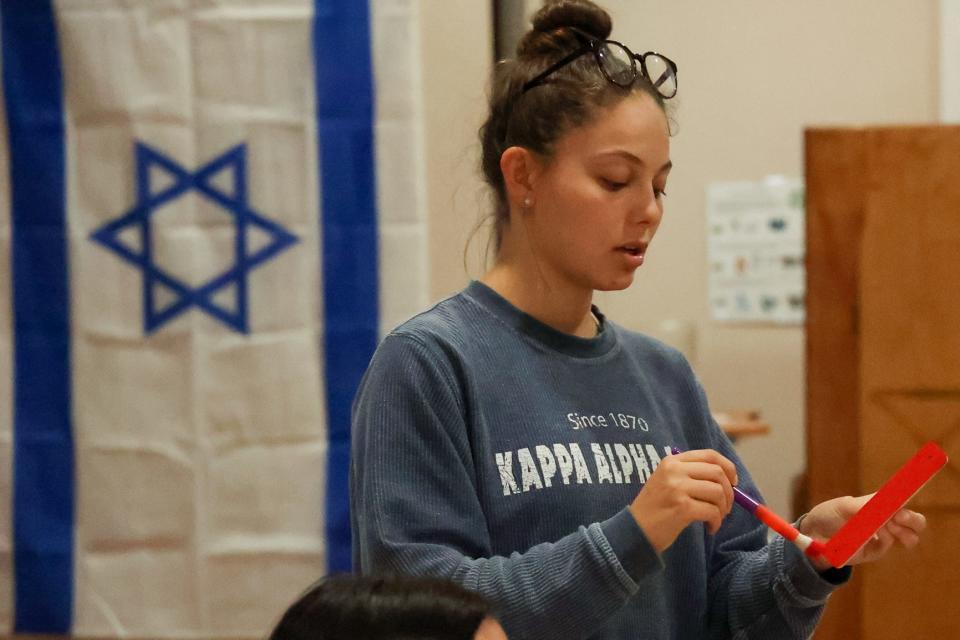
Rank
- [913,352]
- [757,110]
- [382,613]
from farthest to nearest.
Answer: [757,110]
[913,352]
[382,613]

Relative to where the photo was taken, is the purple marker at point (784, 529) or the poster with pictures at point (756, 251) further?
the poster with pictures at point (756, 251)

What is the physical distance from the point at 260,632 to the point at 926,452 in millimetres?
1859

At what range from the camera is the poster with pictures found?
15.0ft

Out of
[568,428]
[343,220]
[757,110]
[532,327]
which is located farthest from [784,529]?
[757,110]

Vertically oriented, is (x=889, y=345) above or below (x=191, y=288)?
below

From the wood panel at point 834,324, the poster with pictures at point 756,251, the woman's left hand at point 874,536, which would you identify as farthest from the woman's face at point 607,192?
the poster with pictures at point 756,251

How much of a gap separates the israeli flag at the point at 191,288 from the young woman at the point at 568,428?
1193 millimetres

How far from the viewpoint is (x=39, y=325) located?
275cm

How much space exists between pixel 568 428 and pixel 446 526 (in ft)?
0.64

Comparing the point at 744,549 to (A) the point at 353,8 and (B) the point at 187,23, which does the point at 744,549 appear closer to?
(A) the point at 353,8

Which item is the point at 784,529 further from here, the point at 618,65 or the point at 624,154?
the point at 618,65

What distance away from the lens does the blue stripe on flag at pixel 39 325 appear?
2.74 m

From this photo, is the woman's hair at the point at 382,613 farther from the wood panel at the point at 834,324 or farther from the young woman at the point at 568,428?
the wood panel at the point at 834,324

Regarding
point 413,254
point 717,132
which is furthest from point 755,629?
point 717,132
